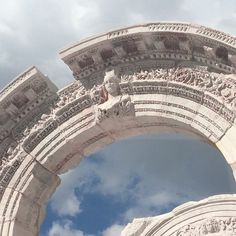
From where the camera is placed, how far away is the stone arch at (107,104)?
7.52 meters

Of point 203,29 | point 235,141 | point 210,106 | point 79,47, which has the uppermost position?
point 79,47

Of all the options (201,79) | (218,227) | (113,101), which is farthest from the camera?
(113,101)

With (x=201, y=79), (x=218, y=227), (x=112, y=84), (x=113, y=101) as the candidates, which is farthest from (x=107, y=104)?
(x=218, y=227)

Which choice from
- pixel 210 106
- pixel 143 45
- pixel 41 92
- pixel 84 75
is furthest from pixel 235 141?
pixel 41 92

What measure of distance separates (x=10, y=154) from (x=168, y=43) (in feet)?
10.1

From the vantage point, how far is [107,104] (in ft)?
27.0

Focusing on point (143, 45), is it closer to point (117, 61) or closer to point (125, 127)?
point (117, 61)

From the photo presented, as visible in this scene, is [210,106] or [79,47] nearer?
[210,106]

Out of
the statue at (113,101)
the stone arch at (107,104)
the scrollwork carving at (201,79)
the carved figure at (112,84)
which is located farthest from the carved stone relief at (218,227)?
the carved figure at (112,84)

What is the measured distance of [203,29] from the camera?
291 inches

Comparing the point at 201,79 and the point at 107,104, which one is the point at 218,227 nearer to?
the point at 201,79

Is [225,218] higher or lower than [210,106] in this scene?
lower

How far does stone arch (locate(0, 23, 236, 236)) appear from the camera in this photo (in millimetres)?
7520

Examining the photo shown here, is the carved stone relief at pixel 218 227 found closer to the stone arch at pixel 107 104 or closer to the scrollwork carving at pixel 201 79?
the stone arch at pixel 107 104
